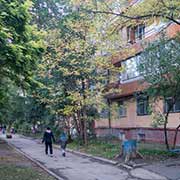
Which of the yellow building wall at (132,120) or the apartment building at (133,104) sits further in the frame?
the yellow building wall at (132,120)

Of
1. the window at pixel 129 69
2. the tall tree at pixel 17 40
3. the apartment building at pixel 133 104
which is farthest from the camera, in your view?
the window at pixel 129 69

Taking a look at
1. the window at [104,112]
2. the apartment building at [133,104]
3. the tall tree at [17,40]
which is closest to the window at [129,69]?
the apartment building at [133,104]

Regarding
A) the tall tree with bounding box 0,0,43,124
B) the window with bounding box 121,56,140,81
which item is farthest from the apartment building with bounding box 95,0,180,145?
the tall tree with bounding box 0,0,43,124

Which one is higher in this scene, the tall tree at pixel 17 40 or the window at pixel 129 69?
the window at pixel 129 69

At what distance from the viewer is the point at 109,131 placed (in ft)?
128

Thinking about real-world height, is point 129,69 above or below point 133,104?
above

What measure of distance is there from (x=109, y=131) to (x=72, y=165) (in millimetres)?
20870

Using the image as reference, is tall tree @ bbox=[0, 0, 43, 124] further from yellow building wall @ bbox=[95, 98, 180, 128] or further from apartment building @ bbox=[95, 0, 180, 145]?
yellow building wall @ bbox=[95, 98, 180, 128]

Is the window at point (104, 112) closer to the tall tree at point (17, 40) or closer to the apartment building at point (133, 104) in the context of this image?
the apartment building at point (133, 104)

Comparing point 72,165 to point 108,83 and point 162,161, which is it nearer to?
point 162,161

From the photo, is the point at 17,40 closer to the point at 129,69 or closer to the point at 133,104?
the point at 129,69

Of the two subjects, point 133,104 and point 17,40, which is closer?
point 17,40

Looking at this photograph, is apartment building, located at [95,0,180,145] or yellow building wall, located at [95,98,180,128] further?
yellow building wall, located at [95,98,180,128]

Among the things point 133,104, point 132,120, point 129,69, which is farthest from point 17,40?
point 132,120
